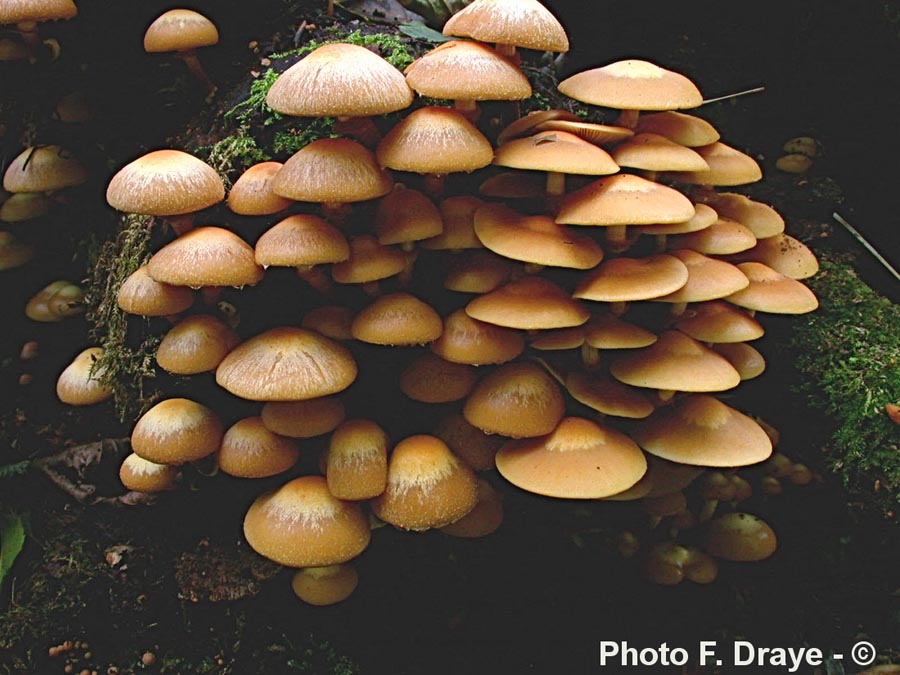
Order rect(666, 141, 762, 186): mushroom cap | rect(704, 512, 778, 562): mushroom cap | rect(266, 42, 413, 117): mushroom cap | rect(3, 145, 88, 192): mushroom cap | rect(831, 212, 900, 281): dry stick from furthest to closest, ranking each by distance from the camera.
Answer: rect(3, 145, 88, 192): mushroom cap, rect(831, 212, 900, 281): dry stick, rect(704, 512, 778, 562): mushroom cap, rect(666, 141, 762, 186): mushroom cap, rect(266, 42, 413, 117): mushroom cap

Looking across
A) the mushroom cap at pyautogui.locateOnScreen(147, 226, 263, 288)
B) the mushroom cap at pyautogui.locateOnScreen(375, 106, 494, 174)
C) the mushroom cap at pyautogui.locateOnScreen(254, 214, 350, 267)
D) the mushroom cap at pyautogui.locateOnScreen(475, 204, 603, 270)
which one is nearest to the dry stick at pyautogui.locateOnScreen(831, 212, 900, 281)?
the mushroom cap at pyautogui.locateOnScreen(475, 204, 603, 270)

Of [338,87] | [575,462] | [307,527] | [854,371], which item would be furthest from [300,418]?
[854,371]

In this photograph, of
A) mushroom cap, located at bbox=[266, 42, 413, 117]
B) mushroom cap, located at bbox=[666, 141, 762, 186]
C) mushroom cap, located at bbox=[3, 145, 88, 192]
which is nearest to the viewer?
mushroom cap, located at bbox=[266, 42, 413, 117]

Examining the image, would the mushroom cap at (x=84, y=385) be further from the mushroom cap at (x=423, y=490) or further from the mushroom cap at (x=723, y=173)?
the mushroom cap at (x=723, y=173)

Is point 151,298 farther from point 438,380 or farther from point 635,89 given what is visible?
point 635,89

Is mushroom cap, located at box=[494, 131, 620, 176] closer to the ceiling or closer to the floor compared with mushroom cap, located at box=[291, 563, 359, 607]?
closer to the ceiling

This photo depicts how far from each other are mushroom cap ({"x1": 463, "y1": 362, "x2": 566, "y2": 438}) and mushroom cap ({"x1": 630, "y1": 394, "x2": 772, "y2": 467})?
1.17ft

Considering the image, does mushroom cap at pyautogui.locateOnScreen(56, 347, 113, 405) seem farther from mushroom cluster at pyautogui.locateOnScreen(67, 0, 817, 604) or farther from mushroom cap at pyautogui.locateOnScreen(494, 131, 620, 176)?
mushroom cap at pyautogui.locateOnScreen(494, 131, 620, 176)

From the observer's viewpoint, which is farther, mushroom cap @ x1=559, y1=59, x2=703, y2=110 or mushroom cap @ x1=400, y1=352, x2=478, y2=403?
mushroom cap @ x1=400, y1=352, x2=478, y2=403

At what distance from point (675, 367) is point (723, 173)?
0.81m

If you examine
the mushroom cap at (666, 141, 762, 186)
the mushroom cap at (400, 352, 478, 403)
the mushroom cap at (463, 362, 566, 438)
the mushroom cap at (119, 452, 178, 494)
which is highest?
the mushroom cap at (666, 141, 762, 186)

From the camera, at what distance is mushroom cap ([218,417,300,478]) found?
2.55 metres

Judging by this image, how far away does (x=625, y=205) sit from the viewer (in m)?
2.31

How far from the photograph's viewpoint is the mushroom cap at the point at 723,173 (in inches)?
105
